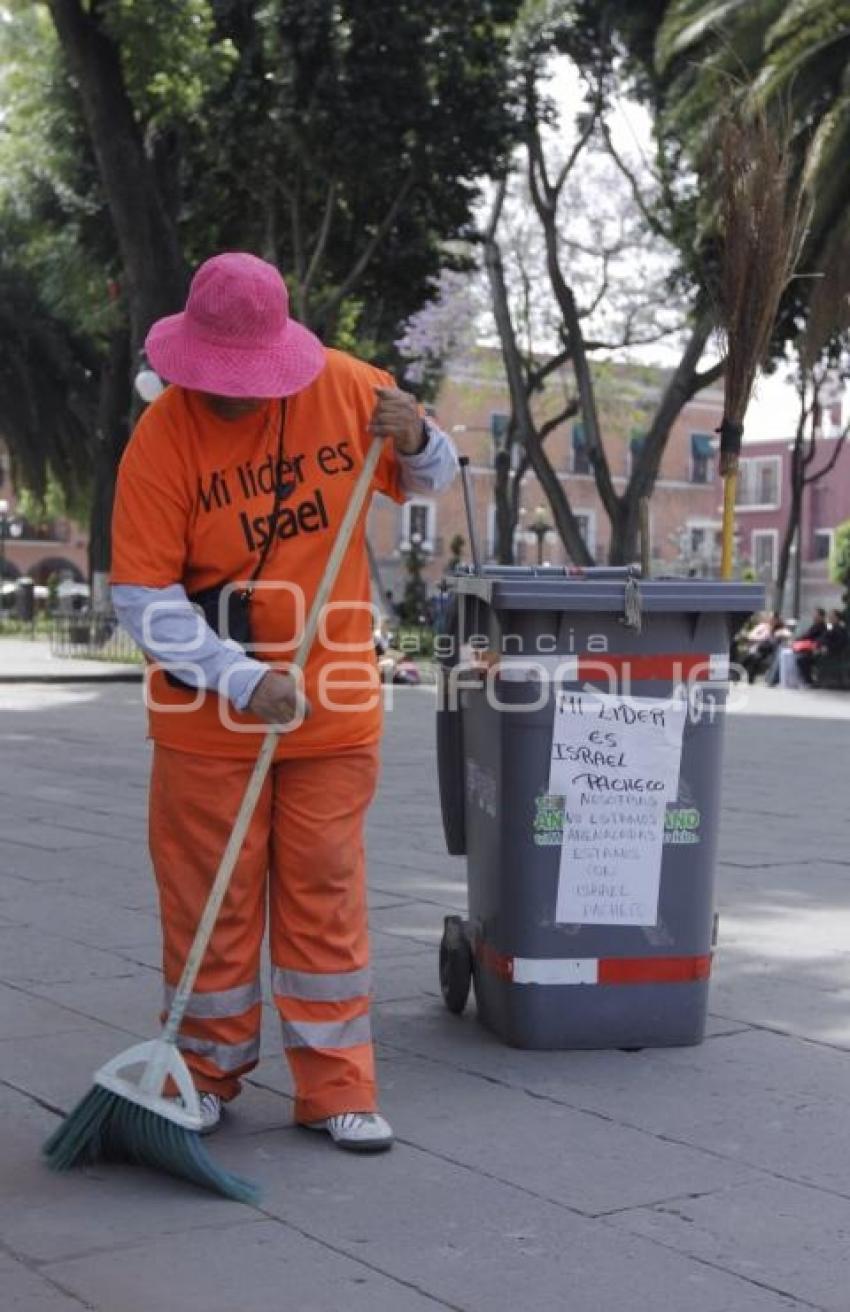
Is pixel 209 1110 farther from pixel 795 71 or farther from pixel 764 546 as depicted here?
pixel 764 546

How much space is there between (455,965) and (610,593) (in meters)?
1.14

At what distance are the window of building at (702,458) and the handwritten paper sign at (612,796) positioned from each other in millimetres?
67703

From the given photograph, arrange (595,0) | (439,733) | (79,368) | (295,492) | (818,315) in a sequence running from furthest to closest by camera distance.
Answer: (79,368) < (595,0) < (818,315) < (439,733) < (295,492)

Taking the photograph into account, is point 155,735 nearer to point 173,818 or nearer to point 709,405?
point 173,818

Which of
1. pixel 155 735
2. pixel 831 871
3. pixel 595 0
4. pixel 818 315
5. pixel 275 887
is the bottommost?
pixel 831 871

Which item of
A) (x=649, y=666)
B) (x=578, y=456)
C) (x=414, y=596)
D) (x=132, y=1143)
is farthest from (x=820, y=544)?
(x=132, y=1143)

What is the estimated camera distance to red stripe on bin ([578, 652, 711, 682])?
4.79 m

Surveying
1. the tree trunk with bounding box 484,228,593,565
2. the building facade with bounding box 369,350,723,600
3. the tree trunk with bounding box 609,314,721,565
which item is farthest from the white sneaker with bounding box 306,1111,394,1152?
the building facade with bounding box 369,350,723,600

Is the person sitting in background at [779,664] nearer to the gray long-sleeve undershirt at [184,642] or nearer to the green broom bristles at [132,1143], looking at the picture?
the gray long-sleeve undershirt at [184,642]

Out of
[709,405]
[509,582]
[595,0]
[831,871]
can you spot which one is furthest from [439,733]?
[709,405]

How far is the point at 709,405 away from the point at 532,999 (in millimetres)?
68540

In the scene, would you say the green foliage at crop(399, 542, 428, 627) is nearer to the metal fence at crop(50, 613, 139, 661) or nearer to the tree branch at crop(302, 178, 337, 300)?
the metal fence at crop(50, 613, 139, 661)

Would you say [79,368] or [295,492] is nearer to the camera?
[295,492]

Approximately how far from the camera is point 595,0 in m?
25.6
